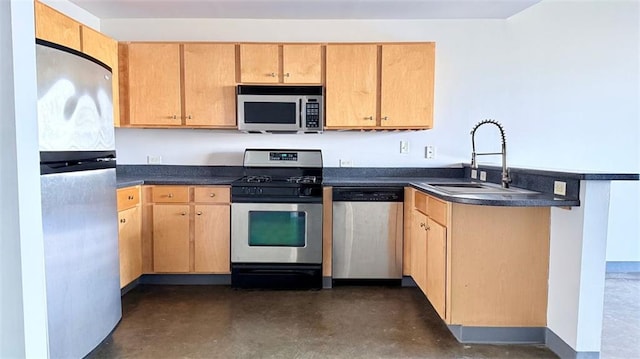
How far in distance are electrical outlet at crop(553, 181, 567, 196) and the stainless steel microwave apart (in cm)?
184

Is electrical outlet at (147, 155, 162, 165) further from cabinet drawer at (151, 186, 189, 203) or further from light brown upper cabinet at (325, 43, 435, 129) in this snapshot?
light brown upper cabinet at (325, 43, 435, 129)

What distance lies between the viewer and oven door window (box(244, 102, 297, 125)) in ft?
10.9

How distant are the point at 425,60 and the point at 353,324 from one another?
2.22m

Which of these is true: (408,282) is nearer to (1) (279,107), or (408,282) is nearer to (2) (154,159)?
(1) (279,107)

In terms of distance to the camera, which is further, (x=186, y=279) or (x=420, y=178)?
(x=420, y=178)

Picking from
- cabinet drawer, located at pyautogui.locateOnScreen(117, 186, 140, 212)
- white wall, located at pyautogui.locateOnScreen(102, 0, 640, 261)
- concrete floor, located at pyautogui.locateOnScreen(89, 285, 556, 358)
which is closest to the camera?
concrete floor, located at pyautogui.locateOnScreen(89, 285, 556, 358)

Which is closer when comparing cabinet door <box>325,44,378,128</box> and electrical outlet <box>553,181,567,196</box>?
electrical outlet <box>553,181,567,196</box>

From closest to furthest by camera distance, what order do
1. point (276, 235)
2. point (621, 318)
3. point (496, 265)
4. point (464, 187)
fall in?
point (496, 265) → point (621, 318) → point (464, 187) → point (276, 235)

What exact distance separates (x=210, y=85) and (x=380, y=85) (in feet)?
4.84

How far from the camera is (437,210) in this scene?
8.16 ft

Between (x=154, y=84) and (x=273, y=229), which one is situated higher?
(x=154, y=84)

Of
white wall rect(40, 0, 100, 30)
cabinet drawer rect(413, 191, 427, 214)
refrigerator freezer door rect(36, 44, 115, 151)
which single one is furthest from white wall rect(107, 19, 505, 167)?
refrigerator freezer door rect(36, 44, 115, 151)

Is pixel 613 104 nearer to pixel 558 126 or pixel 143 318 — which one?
pixel 558 126

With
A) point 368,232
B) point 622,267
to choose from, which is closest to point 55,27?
point 368,232
